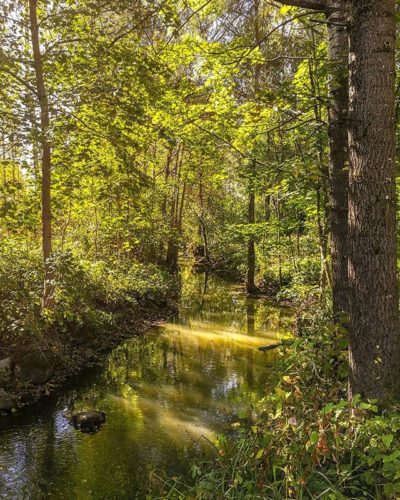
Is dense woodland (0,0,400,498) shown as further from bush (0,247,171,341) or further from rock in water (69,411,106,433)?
rock in water (69,411,106,433)

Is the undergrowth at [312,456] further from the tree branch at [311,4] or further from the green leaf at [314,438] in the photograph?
the tree branch at [311,4]

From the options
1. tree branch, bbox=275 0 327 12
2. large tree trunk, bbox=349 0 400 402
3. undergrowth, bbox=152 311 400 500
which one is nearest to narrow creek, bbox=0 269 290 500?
undergrowth, bbox=152 311 400 500

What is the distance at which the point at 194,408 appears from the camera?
723 centimetres

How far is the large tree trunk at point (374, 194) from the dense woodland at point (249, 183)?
0.01 meters

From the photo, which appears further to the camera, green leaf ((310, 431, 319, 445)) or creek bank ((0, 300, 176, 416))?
creek bank ((0, 300, 176, 416))

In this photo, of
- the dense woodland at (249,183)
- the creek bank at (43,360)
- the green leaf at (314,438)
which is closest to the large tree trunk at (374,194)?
the dense woodland at (249,183)

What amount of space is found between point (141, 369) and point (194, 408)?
7.54ft

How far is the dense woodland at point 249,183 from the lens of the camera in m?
3.19

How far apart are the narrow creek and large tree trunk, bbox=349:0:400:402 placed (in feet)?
6.11

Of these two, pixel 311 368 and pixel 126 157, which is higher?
pixel 126 157

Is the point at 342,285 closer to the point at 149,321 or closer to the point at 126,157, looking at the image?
the point at 126,157

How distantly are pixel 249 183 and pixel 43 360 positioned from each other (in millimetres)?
6275

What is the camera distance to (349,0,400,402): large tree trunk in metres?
3.29

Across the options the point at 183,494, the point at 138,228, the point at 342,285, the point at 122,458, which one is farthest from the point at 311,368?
the point at 138,228
